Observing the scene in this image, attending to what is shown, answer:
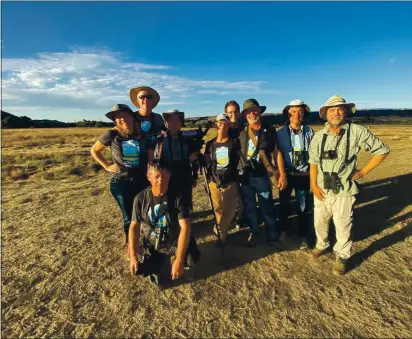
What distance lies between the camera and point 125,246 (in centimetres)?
521

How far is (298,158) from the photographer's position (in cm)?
476

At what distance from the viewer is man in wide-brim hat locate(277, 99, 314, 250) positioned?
15.5 feet

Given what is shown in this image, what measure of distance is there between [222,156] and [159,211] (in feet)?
4.66

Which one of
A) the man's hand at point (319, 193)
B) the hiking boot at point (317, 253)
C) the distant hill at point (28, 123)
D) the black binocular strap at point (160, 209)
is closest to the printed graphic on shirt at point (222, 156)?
the black binocular strap at point (160, 209)

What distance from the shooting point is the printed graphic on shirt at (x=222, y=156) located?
4.59m

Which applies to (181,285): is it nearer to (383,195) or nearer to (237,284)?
(237,284)

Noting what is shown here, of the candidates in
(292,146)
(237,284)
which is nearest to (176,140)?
(292,146)

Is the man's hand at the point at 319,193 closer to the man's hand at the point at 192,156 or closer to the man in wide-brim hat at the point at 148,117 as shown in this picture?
the man's hand at the point at 192,156

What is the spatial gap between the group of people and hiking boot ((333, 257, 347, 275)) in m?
0.01

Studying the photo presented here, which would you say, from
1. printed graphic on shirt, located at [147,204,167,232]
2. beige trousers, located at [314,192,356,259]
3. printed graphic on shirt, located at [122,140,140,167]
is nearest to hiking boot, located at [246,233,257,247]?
beige trousers, located at [314,192,356,259]

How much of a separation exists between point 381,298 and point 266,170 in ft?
7.73

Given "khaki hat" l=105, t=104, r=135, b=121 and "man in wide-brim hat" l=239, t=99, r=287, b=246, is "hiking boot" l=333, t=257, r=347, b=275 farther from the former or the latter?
"khaki hat" l=105, t=104, r=135, b=121

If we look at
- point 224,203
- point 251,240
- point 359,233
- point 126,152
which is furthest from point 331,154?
point 126,152

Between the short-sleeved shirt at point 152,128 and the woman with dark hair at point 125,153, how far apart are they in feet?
0.27
